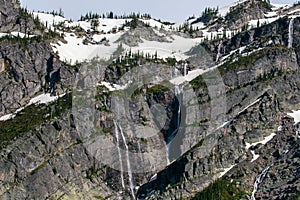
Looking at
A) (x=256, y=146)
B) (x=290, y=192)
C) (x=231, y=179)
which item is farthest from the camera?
(x=256, y=146)

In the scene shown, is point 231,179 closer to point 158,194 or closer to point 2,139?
point 158,194

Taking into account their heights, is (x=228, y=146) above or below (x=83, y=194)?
above

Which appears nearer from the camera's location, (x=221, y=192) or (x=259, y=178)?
(x=221, y=192)

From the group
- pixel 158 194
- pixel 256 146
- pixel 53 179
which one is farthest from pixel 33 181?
pixel 256 146

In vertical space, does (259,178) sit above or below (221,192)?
above

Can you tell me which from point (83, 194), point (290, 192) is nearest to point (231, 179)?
point (290, 192)

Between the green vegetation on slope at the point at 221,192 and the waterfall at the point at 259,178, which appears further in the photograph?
the waterfall at the point at 259,178

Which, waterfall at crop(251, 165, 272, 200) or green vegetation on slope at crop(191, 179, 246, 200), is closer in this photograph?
green vegetation on slope at crop(191, 179, 246, 200)

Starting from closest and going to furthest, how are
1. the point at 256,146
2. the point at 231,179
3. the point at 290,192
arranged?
1. the point at 290,192
2. the point at 231,179
3. the point at 256,146

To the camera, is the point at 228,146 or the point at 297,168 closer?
the point at 297,168

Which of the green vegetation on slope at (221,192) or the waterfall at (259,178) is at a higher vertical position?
the waterfall at (259,178)

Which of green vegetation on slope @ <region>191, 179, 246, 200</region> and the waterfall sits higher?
the waterfall
